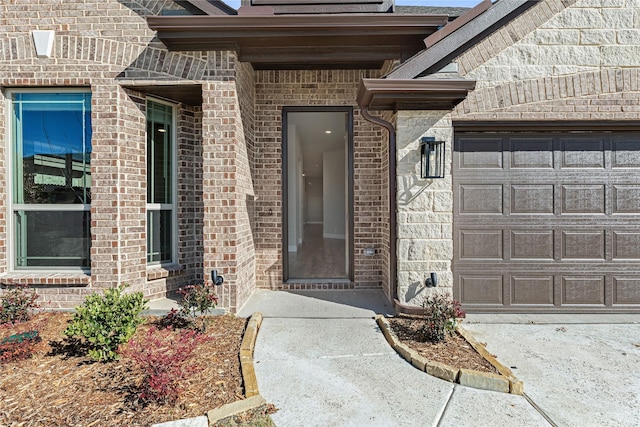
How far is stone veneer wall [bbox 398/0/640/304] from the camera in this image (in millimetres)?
4293

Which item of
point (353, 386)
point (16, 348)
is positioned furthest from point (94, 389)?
point (353, 386)

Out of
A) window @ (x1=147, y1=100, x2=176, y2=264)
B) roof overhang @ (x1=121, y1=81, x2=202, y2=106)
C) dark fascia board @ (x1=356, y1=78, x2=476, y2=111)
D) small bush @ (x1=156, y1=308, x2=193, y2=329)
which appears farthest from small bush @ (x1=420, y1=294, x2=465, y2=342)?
roof overhang @ (x1=121, y1=81, x2=202, y2=106)

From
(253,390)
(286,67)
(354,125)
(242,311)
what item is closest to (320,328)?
(242,311)

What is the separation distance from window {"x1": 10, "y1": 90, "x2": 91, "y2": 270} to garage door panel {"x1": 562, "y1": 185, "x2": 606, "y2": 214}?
6527mm

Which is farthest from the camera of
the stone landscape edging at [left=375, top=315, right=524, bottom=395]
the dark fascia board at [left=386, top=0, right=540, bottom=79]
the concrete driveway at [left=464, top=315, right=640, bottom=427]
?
the dark fascia board at [left=386, top=0, right=540, bottom=79]

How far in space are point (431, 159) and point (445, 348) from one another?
7.41ft

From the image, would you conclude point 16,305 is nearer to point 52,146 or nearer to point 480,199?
point 52,146

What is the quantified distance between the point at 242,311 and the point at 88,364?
5.95ft

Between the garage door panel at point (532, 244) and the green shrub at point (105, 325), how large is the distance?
4723 millimetres

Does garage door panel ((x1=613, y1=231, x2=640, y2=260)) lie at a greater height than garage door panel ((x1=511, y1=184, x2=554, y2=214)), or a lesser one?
lesser

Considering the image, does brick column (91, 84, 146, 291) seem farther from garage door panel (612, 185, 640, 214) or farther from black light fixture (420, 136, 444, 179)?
garage door panel (612, 185, 640, 214)

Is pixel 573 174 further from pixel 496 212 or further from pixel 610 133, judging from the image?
pixel 496 212

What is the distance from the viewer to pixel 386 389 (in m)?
2.82

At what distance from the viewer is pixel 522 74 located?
4.31 meters
